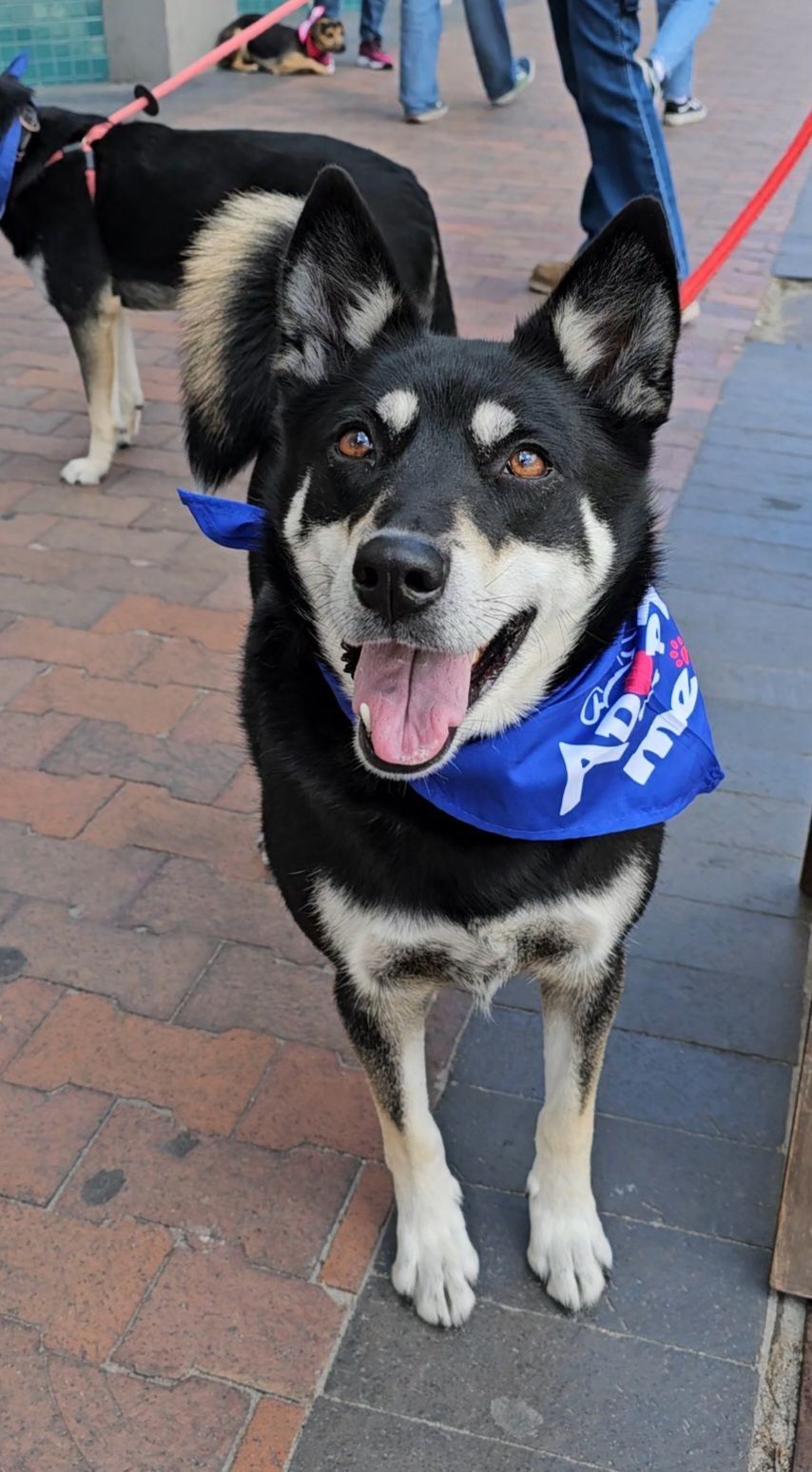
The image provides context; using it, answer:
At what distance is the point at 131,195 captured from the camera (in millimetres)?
4289

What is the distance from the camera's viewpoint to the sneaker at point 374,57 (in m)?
11.2

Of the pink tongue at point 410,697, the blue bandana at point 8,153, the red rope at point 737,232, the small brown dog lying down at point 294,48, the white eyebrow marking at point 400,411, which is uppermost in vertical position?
the white eyebrow marking at point 400,411

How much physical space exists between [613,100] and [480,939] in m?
4.44

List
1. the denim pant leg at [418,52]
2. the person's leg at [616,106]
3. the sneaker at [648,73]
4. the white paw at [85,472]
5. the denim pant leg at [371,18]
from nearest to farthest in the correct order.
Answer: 1. the white paw at [85,472]
2. the person's leg at [616,106]
3. the sneaker at [648,73]
4. the denim pant leg at [418,52]
5. the denim pant leg at [371,18]

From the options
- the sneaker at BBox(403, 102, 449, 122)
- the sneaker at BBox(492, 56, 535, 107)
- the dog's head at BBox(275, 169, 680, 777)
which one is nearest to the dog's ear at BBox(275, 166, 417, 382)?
the dog's head at BBox(275, 169, 680, 777)

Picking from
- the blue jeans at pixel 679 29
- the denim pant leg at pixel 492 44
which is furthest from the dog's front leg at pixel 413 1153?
the denim pant leg at pixel 492 44

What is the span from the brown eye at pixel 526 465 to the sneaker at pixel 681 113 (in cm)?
900

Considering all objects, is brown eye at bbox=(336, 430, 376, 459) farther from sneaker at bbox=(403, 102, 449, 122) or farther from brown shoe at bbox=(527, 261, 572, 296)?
sneaker at bbox=(403, 102, 449, 122)

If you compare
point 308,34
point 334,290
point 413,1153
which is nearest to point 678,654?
point 334,290

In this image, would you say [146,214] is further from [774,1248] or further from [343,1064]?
[774,1248]

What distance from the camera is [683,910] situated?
2.91 meters

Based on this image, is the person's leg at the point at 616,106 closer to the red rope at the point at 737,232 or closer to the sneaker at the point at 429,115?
the red rope at the point at 737,232

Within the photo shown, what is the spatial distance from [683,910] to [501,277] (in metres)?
4.61

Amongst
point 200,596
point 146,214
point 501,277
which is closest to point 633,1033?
point 200,596
